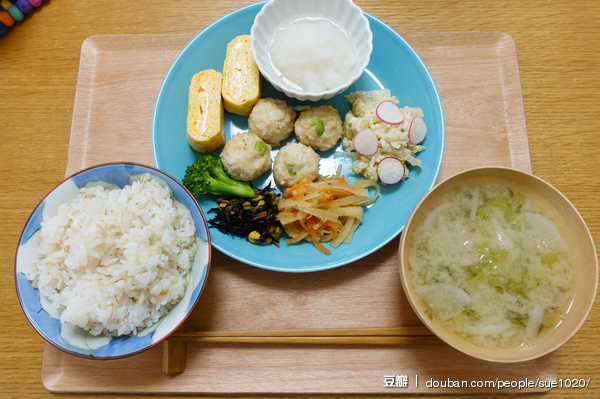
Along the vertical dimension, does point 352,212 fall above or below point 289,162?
below

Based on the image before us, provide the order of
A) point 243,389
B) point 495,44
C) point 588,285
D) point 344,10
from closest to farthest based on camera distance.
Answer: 1. point 588,285
2. point 243,389
3. point 344,10
4. point 495,44

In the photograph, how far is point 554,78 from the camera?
119 inches

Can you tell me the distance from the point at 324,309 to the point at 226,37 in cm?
193

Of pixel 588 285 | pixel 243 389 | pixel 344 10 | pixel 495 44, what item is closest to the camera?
pixel 588 285

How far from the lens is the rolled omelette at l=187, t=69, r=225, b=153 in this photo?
263cm

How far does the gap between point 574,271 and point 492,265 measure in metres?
0.42

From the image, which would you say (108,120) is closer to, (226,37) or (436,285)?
(226,37)

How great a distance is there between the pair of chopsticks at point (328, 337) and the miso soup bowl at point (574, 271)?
0.30m

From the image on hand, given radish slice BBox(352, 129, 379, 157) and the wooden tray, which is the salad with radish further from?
the wooden tray

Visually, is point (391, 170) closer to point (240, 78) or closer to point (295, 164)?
point (295, 164)

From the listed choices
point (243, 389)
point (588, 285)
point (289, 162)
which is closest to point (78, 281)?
point (243, 389)

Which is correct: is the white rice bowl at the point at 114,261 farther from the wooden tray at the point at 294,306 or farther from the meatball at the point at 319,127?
the meatball at the point at 319,127

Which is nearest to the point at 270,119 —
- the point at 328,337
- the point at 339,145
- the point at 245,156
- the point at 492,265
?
the point at 245,156

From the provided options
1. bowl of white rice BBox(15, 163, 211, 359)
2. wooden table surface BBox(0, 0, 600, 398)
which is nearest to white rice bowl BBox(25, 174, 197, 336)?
bowl of white rice BBox(15, 163, 211, 359)
